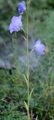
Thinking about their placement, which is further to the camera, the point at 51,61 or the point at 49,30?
the point at 49,30

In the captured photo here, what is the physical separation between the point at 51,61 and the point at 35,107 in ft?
1.27

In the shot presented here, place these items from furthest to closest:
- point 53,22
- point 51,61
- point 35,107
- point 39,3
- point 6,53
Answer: point 39,3, point 53,22, point 6,53, point 51,61, point 35,107

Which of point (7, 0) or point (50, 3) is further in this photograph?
point (50, 3)

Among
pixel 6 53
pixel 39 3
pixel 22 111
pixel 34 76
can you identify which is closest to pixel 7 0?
pixel 39 3

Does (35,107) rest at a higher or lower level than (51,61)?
lower

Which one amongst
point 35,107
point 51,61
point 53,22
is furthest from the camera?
point 53,22

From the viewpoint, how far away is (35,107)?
257cm

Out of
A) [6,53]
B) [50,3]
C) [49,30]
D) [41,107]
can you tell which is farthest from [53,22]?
[41,107]

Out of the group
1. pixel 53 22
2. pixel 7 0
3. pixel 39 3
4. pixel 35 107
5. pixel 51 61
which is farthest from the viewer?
pixel 39 3

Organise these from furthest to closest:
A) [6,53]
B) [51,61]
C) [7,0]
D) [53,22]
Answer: [7,0]
[53,22]
[6,53]
[51,61]

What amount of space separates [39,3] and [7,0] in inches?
22.8

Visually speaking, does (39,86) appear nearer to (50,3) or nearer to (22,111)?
(22,111)

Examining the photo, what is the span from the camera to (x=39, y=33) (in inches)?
145

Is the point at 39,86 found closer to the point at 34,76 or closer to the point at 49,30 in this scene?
the point at 34,76
